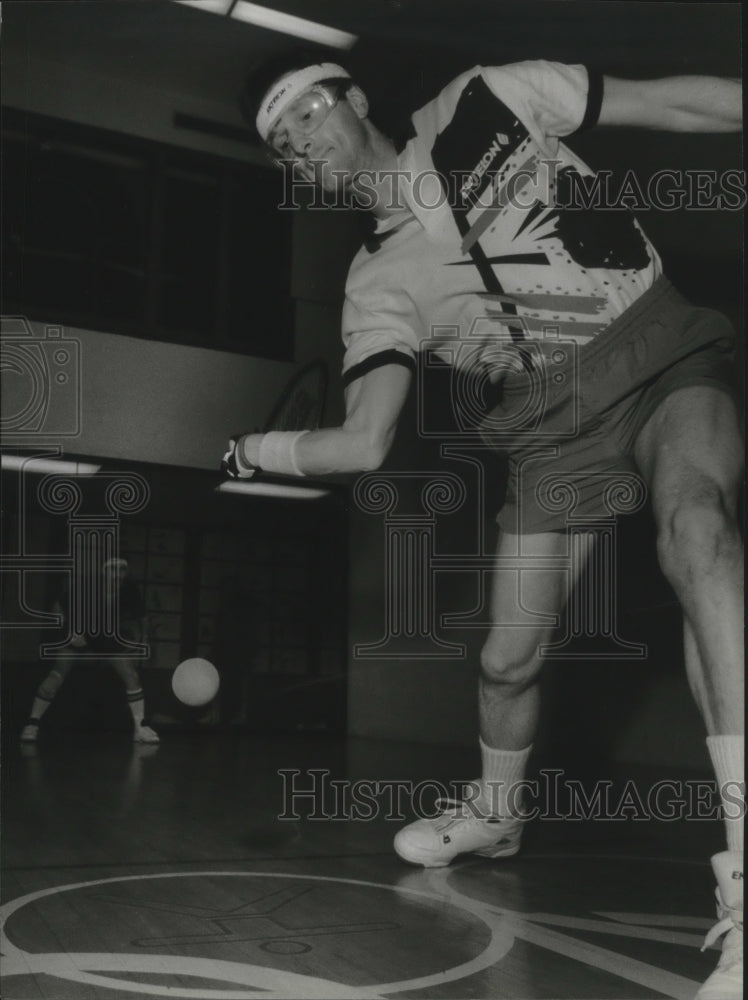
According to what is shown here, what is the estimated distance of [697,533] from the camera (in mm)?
1105

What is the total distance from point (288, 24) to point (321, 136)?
17 centimetres

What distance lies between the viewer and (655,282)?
139 centimetres

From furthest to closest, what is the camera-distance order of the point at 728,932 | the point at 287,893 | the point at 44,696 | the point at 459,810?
the point at 459,810, the point at 44,696, the point at 287,893, the point at 728,932

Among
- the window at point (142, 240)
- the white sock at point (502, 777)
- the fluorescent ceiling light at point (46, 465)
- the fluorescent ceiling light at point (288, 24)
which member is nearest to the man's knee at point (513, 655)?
the white sock at point (502, 777)

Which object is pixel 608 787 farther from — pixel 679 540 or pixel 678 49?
pixel 678 49

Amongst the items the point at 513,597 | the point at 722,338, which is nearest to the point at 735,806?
the point at 513,597

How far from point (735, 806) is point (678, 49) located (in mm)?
1105

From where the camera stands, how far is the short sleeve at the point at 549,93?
4.59 ft

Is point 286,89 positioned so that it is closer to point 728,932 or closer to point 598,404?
point 598,404

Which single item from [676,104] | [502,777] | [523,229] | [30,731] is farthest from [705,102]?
[30,731]

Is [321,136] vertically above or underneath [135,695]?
above

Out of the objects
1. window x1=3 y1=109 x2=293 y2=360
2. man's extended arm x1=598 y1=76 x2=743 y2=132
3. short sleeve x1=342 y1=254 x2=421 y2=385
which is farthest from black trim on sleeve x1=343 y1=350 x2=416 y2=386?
man's extended arm x1=598 y1=76 x2=743 y2=132

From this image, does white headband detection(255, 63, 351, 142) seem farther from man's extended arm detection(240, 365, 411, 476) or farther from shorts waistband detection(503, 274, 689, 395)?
shorts waistband detection(503, 274, 689, 395)

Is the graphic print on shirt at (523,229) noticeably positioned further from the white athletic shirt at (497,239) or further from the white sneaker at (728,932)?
the white sneaker at (728,932)
